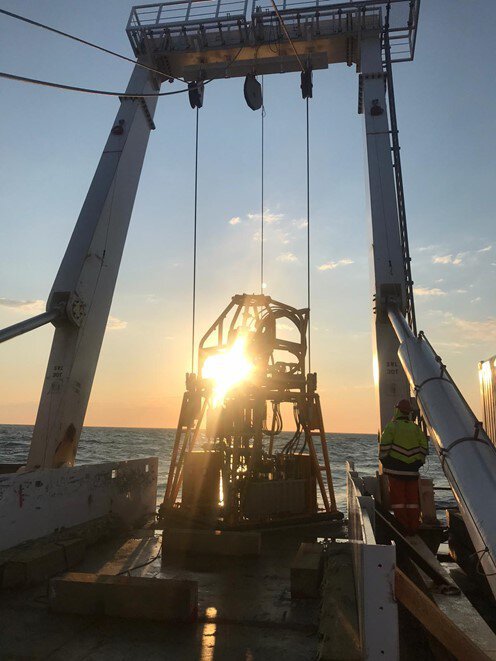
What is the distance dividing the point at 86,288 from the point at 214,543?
625 centimetres

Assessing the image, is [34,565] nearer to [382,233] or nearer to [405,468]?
[405,468]

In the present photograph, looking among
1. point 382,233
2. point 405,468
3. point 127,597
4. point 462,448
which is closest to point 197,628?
point 127,597

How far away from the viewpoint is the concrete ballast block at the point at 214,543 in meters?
7.70

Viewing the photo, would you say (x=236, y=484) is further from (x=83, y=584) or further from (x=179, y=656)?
(x=179, y=656)

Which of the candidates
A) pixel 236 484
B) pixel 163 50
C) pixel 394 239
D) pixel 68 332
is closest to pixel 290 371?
pixel 236 484

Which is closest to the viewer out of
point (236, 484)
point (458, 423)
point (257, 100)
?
point (458, 423)

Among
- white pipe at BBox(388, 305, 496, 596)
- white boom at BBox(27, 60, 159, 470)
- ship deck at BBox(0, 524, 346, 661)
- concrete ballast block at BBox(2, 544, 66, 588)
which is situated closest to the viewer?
white pipe at BBox(388, 305, 496, 596)

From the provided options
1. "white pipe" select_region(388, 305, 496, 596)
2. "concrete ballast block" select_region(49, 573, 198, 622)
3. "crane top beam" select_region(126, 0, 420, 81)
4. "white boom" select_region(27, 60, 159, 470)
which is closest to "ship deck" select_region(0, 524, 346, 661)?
"concrete ballast block" select_region(49, 573, 198, 622)

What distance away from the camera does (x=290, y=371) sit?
1120cm

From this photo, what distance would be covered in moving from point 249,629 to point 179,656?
89 cm

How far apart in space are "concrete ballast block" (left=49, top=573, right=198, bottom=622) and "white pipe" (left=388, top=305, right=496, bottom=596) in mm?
2830

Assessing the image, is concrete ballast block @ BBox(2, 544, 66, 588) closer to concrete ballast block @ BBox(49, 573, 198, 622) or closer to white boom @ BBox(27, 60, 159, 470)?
concrete ballast block @ BBox(49, 573, 198, 622)

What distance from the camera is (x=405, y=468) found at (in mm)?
7074

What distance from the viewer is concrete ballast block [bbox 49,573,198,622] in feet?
16.4
